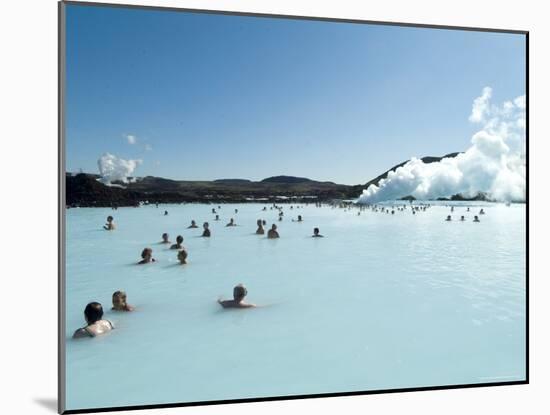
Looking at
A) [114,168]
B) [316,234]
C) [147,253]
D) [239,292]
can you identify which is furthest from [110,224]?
[316,234]

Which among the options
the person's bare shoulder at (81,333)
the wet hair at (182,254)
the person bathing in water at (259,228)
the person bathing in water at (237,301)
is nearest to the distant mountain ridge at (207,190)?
the person bathing in water at (259,228)

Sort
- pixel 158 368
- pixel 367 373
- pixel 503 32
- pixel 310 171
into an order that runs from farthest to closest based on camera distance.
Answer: pixel 310 171 → pixel 503 32 → pixel 367 373 → pixel 158 368

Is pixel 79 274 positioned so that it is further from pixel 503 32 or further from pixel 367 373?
pixel 503 32

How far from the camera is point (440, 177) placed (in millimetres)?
5621

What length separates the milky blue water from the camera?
4.36 metres

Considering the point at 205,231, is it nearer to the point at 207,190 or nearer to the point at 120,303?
the point at 207,190

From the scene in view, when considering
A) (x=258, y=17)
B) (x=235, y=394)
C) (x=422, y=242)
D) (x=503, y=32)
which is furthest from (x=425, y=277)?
(x=258, y=17)

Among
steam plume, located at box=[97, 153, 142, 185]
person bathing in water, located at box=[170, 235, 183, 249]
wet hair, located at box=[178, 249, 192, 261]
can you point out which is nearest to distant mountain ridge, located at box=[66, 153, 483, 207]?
steam plume, located at box=[97, 153, 142, 185]

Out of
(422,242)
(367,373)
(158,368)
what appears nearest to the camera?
(158,368)

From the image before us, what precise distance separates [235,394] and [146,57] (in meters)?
3.50

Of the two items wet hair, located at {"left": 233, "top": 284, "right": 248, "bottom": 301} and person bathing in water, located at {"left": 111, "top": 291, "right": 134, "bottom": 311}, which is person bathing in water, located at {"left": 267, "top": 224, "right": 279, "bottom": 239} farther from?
person bathing in water, located at {"left": 111, "top": 291, "right": 134, "bottom": 311}

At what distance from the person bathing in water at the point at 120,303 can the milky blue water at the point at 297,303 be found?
71 millimetres

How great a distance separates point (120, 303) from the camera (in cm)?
461

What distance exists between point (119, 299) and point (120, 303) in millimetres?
41
